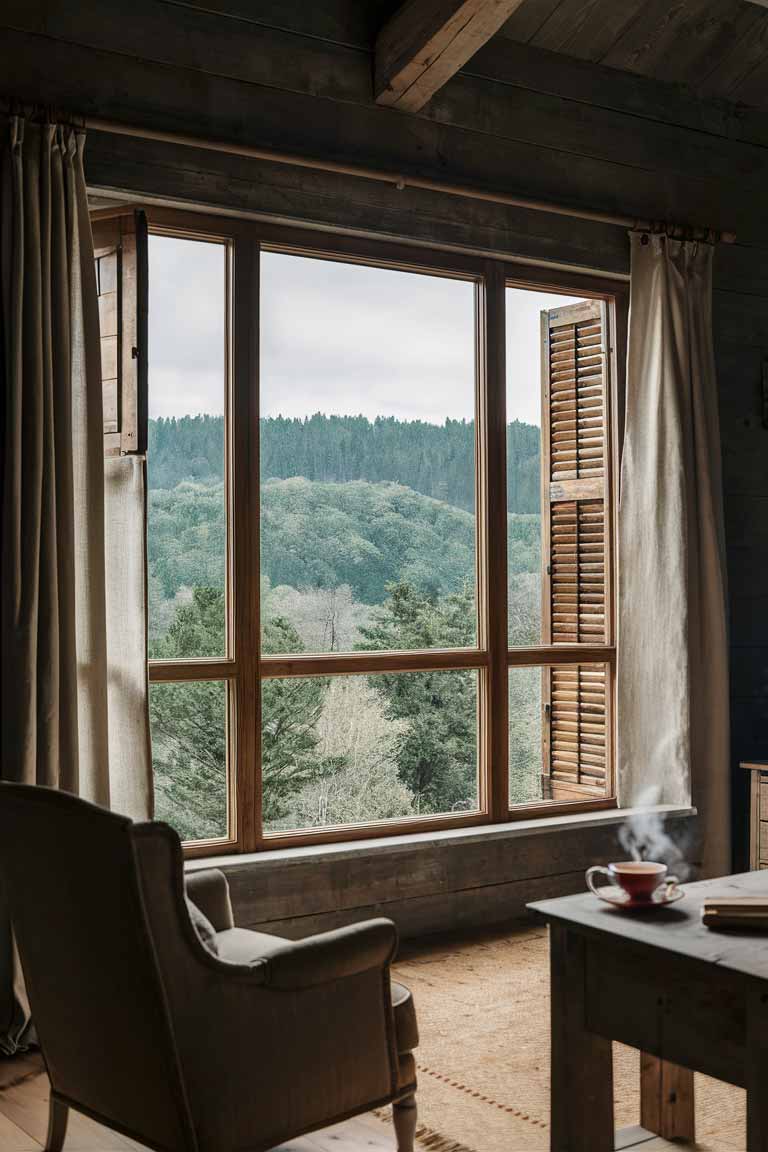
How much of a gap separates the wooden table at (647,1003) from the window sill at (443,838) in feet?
5.12

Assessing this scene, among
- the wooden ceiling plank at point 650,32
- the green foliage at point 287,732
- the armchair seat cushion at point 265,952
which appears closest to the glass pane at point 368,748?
the green foliage at point 287,732

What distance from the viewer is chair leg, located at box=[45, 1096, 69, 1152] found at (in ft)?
7.96

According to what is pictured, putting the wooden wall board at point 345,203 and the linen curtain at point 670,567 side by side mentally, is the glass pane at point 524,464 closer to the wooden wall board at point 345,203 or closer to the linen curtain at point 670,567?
the wooden wall board at point 345,203

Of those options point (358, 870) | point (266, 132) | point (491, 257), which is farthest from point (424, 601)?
point (266, 132)

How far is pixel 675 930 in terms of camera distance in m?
2.06

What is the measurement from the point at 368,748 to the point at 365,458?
1.03 m

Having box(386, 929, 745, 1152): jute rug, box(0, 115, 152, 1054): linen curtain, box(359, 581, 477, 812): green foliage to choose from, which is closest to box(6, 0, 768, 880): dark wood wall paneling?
box(0, 115, 152, 1054): linen curtain

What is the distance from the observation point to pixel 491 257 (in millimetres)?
4363

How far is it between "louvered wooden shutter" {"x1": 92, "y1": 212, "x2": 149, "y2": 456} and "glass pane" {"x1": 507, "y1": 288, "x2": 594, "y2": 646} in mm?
1595

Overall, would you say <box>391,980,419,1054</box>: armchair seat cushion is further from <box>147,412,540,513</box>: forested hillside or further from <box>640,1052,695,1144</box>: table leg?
<box>147,412,540,513</box>: forested hillside

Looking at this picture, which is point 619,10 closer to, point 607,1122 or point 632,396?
point 632,396

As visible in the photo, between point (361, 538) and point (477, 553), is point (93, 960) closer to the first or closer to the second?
point (361, 538)

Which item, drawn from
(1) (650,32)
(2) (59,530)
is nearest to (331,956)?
(2) (59,530)

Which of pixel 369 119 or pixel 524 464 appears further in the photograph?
pixel 524 464
